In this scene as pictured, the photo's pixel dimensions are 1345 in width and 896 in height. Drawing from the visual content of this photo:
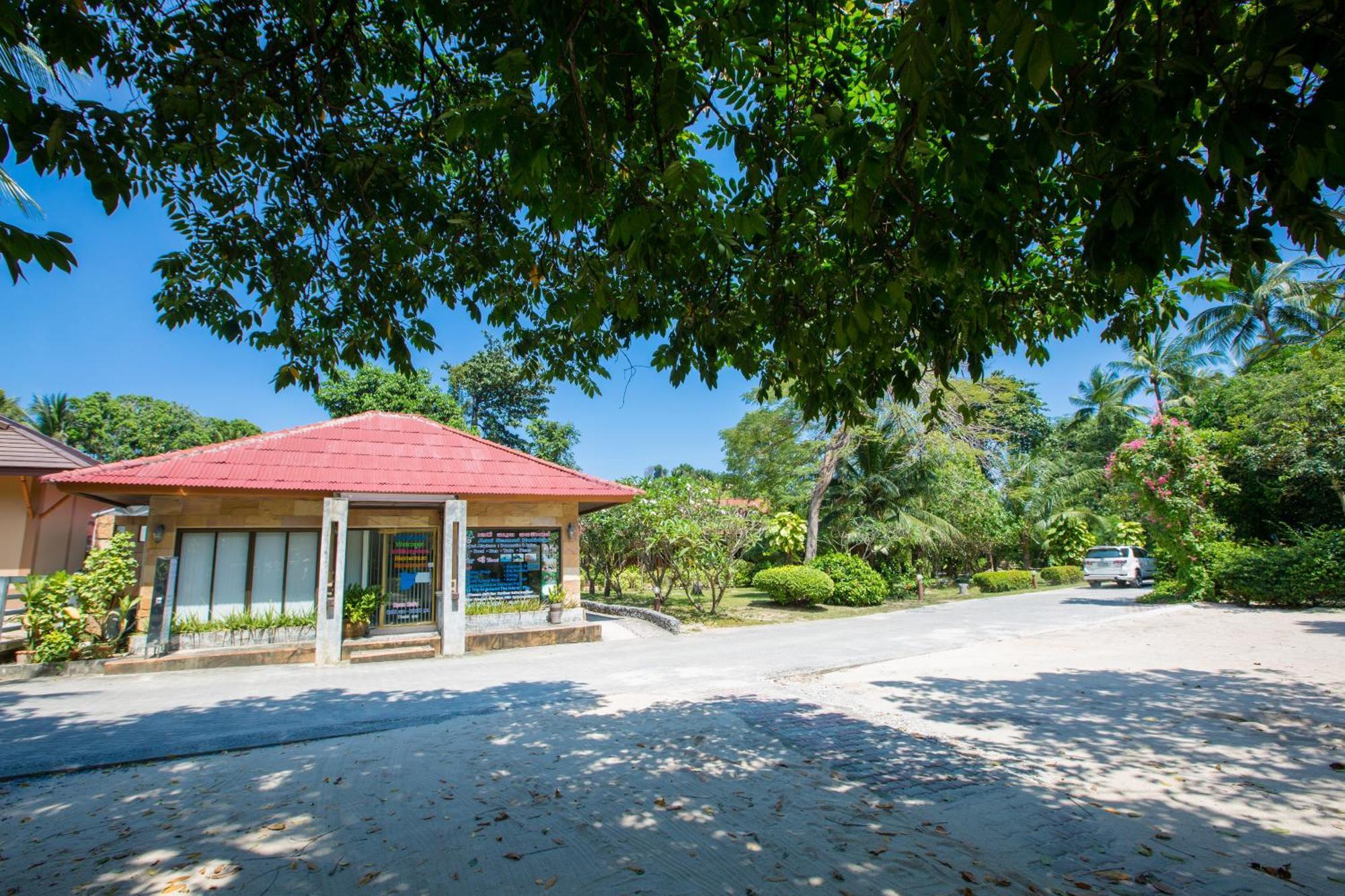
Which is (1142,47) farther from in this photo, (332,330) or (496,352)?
(496,352)

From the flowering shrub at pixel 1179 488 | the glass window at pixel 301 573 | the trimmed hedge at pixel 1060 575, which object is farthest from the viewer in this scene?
the trimmed hedge at pixel 1060 575

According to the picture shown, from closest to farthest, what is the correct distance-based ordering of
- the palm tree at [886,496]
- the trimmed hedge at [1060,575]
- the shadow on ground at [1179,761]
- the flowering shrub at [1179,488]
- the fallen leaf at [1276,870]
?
the fallen leaf at [1276,870]
the shadow on ground at [1179,761]
the flowering shrub at [1179,488]
the palm tree at [886,496]
the trimmed hedge at [1060,575]

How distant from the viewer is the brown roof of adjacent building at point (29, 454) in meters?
13.9

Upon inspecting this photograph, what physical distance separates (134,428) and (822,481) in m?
32.4

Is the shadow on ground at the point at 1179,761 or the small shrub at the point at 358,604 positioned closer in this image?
the shadow on ground at the point at 1179,761

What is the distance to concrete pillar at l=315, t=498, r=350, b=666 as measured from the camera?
35.8 ft

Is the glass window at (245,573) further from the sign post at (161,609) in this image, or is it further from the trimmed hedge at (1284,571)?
the trimmed hedge at (1284,571)

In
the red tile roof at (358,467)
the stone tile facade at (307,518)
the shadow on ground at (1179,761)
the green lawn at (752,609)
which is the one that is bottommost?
the shadow on ground at (1179,761)

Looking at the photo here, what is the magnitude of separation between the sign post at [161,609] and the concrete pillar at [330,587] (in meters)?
2.29

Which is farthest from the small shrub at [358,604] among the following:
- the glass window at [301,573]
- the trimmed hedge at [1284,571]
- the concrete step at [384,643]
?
the trimmed hedge at [1284,571]

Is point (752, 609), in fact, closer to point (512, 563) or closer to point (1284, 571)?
point (512, 563)

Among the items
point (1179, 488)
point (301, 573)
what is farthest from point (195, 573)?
point (1179, 488)

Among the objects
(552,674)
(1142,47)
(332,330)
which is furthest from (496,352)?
(1142,47)

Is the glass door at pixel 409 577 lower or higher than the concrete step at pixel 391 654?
higher
